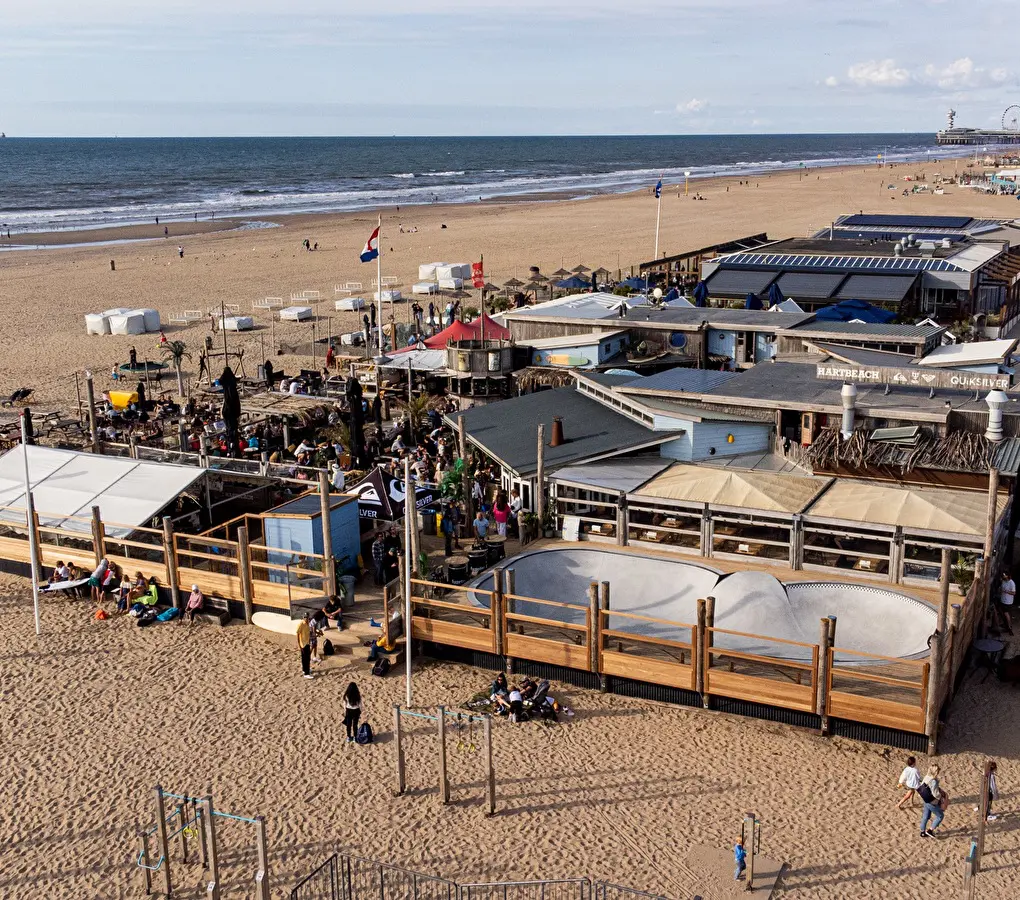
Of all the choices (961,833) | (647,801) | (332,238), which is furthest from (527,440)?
(332,238)

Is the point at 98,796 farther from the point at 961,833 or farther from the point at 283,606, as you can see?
the point at 961,833

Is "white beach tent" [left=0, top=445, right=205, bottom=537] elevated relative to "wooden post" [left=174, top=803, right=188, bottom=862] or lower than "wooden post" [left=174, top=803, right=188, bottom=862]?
elevated

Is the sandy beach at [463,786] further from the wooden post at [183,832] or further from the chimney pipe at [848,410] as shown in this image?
the chimney pipe at [848,410]

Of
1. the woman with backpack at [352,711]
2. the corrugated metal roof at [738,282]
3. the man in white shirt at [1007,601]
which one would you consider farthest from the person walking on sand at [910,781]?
the corrugated metal roof at [738,282]

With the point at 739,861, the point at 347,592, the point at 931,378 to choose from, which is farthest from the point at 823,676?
the point at 931,378

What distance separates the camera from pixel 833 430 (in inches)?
793

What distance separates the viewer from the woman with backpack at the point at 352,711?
14.6 metres

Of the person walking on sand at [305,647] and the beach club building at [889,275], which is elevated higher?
the beach club building at [889,275]

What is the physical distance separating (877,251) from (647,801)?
31728 millimetres

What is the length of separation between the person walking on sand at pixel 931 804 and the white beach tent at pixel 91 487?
13.4m

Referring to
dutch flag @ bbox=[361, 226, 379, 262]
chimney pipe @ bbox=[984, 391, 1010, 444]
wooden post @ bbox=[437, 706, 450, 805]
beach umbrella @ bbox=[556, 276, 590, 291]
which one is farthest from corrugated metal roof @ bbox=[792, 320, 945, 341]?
wooden post @ bbox=[437, 706, 450, 805]

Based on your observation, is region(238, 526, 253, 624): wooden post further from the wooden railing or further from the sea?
the sea

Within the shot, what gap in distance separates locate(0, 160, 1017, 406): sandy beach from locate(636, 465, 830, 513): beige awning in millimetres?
20819

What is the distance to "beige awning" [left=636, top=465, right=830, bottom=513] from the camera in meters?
18.1
